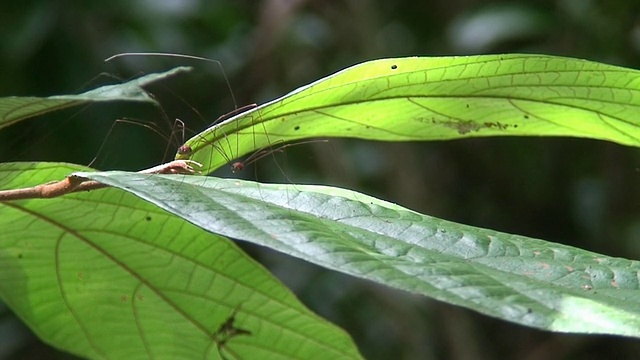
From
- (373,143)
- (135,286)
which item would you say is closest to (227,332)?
(135,286)

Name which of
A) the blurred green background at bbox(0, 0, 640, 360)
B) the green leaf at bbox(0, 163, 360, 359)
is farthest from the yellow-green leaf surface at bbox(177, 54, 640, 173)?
the blurred green background at bbox(0, 0, 640, 360)

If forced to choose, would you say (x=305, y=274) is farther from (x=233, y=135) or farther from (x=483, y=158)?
(x=233, y=135)

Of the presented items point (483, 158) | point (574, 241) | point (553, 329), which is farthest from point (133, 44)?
point (553, 329)

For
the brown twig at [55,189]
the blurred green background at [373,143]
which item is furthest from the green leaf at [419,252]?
the blurred green background at [373,143]

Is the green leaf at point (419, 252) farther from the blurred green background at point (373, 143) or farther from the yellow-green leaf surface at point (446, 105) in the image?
the blurred green background at point (373, 143)

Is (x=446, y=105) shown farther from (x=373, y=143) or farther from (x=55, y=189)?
(x=373, y=143)
